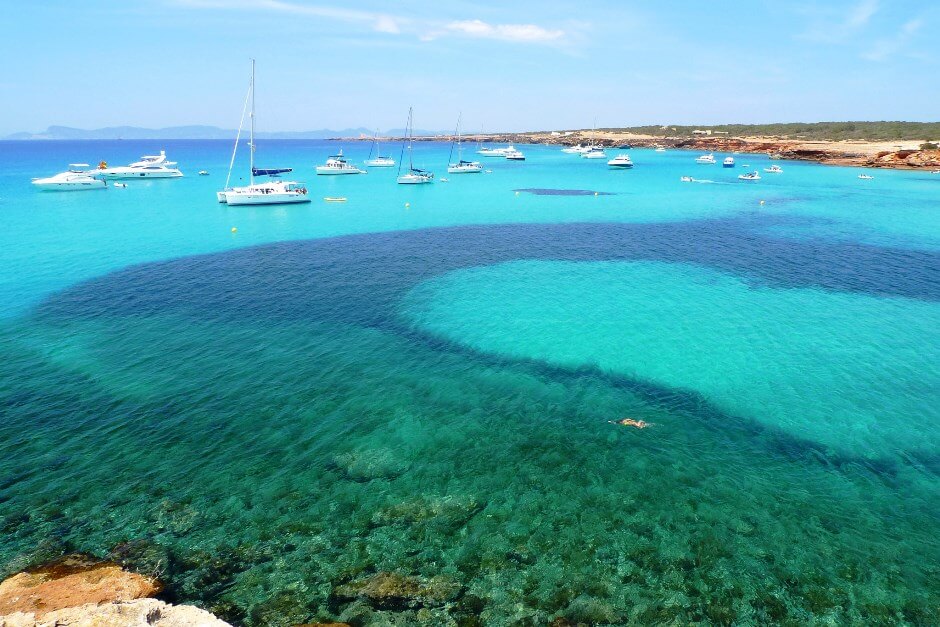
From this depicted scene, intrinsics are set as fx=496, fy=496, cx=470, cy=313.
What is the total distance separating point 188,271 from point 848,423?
46208 mm

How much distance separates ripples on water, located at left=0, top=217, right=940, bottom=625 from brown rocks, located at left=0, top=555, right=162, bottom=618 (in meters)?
0.63

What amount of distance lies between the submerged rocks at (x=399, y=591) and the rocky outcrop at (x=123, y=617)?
317 cm

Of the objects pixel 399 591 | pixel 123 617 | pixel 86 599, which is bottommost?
pixel 399 591

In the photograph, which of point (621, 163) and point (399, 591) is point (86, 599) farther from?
point (621, 163)

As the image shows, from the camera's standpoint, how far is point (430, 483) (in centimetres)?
1762

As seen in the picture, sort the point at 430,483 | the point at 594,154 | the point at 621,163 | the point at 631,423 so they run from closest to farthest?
the point at 430,483, the point at 631,423, the point at 621,163, the point at 594,154

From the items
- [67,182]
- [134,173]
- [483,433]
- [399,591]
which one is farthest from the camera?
[134,173]

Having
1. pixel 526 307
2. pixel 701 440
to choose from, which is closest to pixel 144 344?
pixel 526 307

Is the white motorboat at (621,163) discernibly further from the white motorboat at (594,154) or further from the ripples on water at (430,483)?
the ripples on water at (430,483)

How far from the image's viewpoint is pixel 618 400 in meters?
23.3

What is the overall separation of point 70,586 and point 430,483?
33.3 ft

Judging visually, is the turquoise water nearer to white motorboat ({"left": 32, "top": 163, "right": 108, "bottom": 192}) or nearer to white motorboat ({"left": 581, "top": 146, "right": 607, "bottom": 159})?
white motorboat ({"left": 32, "top": 163, "right": 108, "bottom": 192})

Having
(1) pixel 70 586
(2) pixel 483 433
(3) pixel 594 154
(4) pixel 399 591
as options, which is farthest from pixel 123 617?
(3) pixel 594 154

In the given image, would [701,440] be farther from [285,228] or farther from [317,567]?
[285,228]
